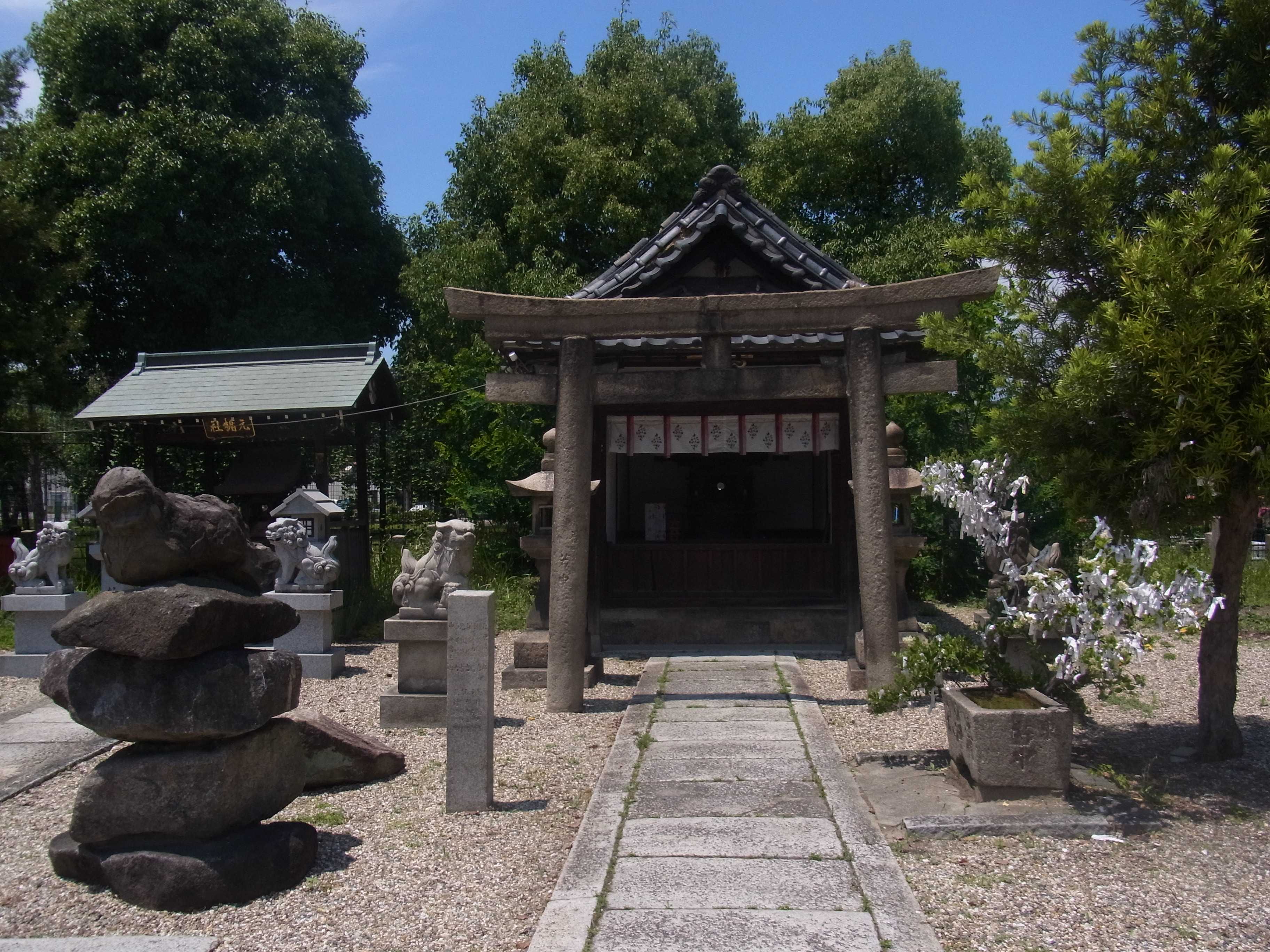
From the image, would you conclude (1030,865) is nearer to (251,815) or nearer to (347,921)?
(347,921)

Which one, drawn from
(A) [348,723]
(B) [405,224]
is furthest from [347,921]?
(B) [405,224]

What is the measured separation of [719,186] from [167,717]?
8.36 meters

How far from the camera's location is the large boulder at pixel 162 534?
449cm

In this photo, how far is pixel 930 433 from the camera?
666 inches

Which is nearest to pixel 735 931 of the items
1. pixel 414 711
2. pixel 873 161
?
pixel 414 711

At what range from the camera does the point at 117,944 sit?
4.00 meters

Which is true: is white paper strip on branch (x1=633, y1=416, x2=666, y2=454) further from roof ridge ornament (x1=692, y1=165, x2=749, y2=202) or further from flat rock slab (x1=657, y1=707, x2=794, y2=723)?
flat rock slab (x1=657, y1=707, x2=794, y2=723)

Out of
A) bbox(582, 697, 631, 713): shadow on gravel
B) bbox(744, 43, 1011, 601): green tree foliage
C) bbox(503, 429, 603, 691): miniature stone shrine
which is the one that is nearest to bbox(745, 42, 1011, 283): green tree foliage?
bbox(744, 43, 1011, 601): green tree foliage

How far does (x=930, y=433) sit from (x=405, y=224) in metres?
14.2

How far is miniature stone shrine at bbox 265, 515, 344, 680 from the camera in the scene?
10.6m

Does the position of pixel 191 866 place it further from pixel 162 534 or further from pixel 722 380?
pixel 722 380

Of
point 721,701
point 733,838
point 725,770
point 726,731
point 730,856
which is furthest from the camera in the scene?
point 721,701

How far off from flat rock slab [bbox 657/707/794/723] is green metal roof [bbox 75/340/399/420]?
7.96 meters

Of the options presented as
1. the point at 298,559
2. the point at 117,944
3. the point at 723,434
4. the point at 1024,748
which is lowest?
the point at 117,944
